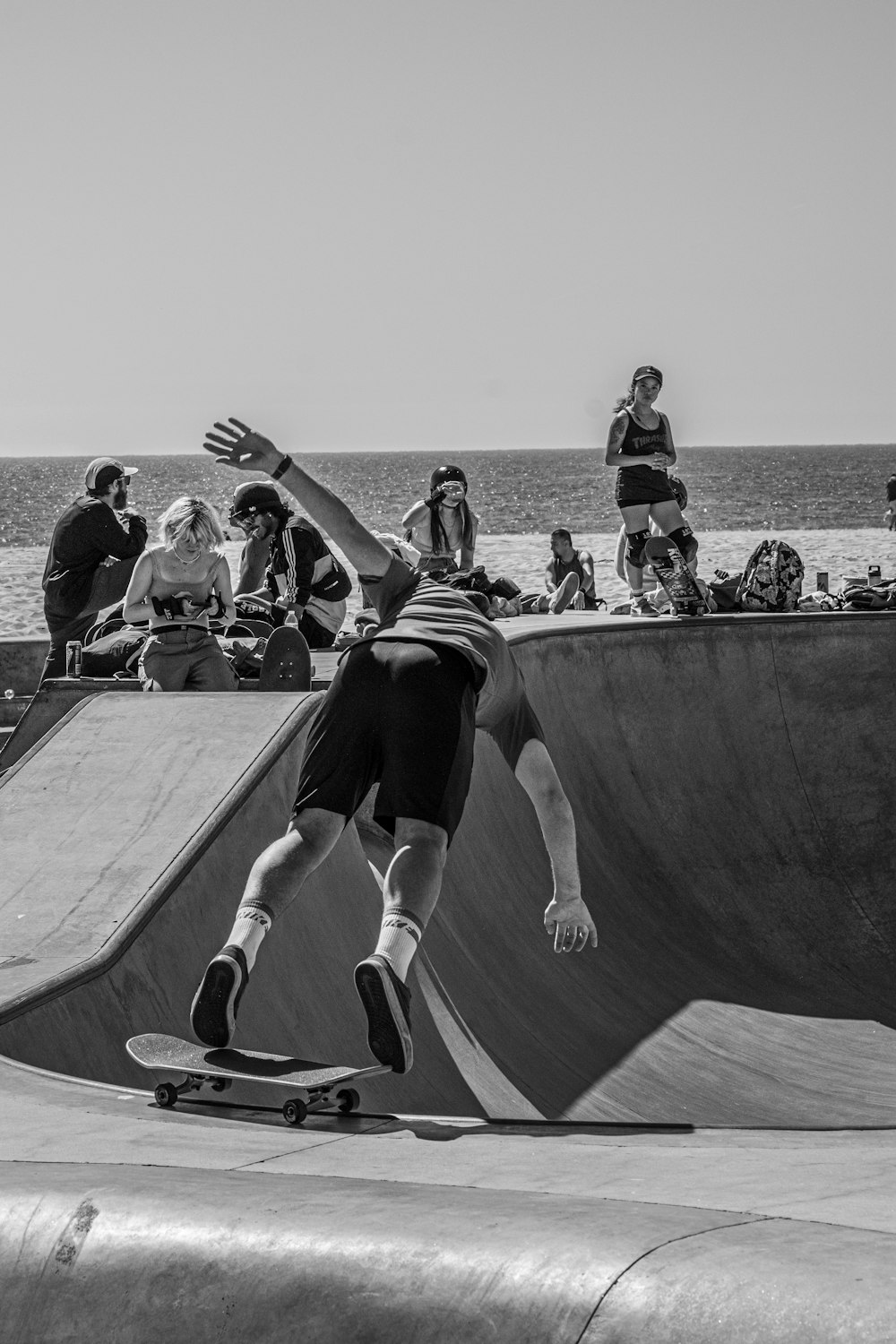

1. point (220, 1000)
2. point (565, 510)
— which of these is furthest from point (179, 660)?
point (565, 510)

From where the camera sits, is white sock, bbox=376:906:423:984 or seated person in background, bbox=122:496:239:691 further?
seated person in background, bbox=122:496:239:691

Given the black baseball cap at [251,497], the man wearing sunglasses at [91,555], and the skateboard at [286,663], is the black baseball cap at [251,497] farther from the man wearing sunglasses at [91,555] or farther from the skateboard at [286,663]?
the skateboard at [286,663]

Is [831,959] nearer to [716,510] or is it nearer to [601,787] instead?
[601,787]

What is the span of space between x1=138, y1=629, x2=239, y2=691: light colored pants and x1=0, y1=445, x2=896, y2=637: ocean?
1111 cm

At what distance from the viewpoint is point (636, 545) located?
10.6 metres

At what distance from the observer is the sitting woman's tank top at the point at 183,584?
21.7ft

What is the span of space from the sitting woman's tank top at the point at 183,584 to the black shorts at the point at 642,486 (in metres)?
4.15

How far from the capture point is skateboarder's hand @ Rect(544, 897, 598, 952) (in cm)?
376

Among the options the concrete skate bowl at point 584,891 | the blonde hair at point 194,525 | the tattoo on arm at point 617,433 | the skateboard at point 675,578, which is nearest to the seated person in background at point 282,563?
the concrete skate bowl at point 584,891

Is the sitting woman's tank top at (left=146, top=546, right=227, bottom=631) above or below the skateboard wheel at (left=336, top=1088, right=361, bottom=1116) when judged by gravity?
above

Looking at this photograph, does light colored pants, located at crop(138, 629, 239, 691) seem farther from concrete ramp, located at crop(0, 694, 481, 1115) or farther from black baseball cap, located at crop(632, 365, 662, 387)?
black baseball cap, located at crop(632, 365, 662, 387)

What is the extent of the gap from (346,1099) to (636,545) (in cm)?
766

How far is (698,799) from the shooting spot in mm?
8039

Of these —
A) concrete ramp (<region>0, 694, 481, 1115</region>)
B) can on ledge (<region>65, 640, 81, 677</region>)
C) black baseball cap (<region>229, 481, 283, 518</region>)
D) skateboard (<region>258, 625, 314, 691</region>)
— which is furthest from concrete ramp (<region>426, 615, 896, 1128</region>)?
can on ledge (<region>65, 640, 81, 677</region>)
